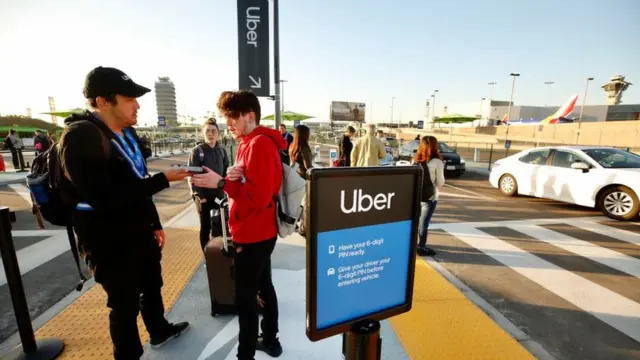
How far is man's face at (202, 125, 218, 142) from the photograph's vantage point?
3.88m

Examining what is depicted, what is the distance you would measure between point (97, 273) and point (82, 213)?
402mm

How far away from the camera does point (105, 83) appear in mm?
1859

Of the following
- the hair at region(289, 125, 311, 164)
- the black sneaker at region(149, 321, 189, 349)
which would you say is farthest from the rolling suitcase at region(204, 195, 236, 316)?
the hair at region(289, 125, 311, 164)

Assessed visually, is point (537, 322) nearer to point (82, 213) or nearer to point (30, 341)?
point (82, 213)

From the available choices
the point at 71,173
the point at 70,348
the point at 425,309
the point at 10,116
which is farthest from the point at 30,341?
the point at 10,116

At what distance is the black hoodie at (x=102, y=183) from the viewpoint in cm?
163

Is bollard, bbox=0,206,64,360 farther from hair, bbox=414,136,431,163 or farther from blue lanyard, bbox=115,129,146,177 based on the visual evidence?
hair, bbox=414,136,431,163

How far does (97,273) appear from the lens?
1898mm

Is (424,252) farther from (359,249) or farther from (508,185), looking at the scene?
(508,185)

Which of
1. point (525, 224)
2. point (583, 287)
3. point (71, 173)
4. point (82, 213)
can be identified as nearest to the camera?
point (71, 173)

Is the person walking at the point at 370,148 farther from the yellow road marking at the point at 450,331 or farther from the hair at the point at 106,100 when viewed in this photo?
the hair at the point at 106,100

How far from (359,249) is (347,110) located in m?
50.6

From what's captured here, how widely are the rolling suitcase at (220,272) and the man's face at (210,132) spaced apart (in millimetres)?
1603

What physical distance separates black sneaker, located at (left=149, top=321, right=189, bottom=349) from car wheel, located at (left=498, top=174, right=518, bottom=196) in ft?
30.7
